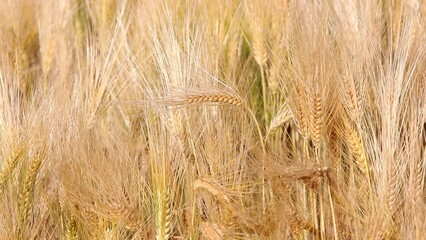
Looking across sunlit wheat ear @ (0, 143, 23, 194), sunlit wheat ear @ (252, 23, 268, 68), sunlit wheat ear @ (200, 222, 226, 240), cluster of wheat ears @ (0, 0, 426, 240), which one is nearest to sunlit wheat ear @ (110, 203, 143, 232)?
cluster of wheat ears @ (0, 0, 426, 240)

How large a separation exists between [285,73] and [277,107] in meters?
0.28

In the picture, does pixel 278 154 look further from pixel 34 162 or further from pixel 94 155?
pixel 34 162

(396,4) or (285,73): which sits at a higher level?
(396,4)

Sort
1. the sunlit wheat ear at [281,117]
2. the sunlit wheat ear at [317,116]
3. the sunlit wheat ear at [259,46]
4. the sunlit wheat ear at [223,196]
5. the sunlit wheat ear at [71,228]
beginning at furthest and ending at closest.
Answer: the sunlit wheat ear at [259,46] → the sunlit wheat ear at [281,117] → the sunlit wheat ear at [71,228] → the sunlit wheat ear at [317,116] → the sunlit wheat ear at [223,196]

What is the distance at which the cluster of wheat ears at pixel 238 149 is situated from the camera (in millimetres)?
1782

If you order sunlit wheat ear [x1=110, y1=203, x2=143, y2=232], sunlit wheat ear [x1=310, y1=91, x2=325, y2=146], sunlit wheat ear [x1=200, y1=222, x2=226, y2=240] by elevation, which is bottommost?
sunlit wheat ear [x1=200, y1=222, x2=226, y2=240]

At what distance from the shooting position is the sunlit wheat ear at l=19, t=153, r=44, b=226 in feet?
6.28

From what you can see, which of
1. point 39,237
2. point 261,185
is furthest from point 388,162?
point 39,237

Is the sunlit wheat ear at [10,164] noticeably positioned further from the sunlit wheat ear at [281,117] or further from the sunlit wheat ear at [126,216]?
the sunlit wheat ear at [281,117]

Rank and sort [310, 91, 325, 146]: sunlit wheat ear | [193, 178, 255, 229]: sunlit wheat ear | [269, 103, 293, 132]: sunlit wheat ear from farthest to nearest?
1. [269, 103, 293, 132]: sunlit wheat ear
2. [310, 91, 325, 146]: sunlit wheat ear
3. [193, 178, 255, 229]: sunlit wheat ear

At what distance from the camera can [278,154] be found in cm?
201

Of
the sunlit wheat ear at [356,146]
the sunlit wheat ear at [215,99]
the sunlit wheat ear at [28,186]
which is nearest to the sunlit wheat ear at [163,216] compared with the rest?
the sunlit wheat ear at [215,99]

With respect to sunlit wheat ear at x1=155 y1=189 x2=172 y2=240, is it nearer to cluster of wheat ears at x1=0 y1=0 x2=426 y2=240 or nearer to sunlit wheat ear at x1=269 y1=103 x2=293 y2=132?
cluster of wheat ears at x1=0 y1=0 x2=426 y2=240

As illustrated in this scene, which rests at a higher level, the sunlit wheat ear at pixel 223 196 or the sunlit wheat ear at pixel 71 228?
the sunlit wheat ear at pixel 223 196
